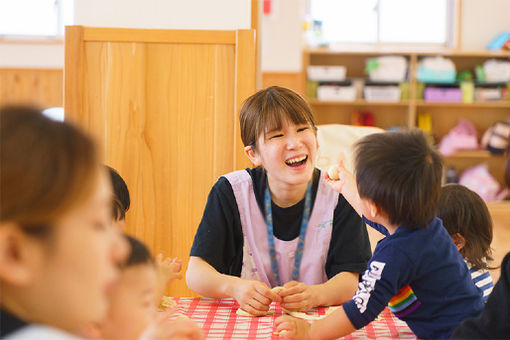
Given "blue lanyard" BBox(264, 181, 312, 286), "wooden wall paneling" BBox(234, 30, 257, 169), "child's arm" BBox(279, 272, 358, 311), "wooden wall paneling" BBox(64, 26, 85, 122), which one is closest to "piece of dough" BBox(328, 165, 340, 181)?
"blue lanyard" BBox(264, 181, 312, 286)

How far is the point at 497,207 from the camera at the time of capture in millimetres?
5340

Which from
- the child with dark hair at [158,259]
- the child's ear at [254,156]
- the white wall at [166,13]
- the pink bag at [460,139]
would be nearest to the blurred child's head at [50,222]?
the child with dark hair at [158,259]

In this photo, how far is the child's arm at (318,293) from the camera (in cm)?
119

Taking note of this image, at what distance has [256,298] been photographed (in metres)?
1.17

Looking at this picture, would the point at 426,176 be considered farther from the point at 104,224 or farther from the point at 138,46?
the point at 138,46

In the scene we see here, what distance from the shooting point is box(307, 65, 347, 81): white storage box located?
221 inches

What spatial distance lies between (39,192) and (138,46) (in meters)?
1.47

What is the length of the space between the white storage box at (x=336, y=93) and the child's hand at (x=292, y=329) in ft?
15.7

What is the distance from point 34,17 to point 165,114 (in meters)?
4.27

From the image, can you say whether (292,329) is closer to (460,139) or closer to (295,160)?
(295,160)

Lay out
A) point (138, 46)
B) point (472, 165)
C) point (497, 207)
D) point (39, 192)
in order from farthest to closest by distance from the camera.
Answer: point (472, 165)
point (497, 207)
point (138, 46)
point (39, 192)

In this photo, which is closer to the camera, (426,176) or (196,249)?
(426,176)

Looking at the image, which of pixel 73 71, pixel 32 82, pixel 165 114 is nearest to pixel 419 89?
pixel 32 82

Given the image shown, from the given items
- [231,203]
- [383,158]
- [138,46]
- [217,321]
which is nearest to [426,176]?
[383,158]
